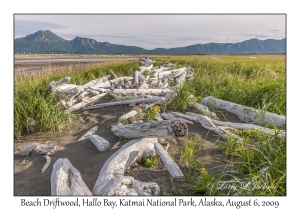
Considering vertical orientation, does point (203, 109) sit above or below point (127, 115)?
above

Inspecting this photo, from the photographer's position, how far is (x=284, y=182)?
263 centimetres

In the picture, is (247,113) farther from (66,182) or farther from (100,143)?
(66,182)

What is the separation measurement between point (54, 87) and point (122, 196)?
454 cm

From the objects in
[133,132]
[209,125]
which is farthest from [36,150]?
[209,125]

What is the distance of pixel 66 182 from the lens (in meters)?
2.87

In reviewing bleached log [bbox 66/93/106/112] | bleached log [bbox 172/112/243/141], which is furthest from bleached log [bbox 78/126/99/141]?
bleached log [bbox 172/112/243/141]

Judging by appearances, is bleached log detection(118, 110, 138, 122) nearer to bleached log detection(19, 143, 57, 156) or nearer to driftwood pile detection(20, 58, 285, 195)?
driftwood pile detection(20, 58, 285, 195)

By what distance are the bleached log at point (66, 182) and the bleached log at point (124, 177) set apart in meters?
0.21

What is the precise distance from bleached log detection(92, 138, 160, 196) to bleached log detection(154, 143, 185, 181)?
0.37ft

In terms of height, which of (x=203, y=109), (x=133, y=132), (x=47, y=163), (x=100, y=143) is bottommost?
(x=47, y=163)

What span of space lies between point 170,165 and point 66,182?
152 cm

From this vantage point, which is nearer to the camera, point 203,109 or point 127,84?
point 203,109
